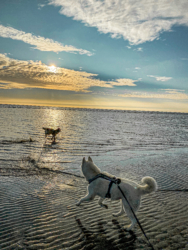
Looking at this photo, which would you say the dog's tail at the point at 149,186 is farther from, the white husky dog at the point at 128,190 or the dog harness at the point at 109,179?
the dog harness at the point at 109,179

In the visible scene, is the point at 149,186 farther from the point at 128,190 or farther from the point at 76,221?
the point at 76,221

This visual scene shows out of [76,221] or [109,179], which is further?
[76,221]

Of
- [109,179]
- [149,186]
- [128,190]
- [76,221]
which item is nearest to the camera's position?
[149,186]

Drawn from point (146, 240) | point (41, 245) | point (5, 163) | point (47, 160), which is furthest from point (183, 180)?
point (5, 163)

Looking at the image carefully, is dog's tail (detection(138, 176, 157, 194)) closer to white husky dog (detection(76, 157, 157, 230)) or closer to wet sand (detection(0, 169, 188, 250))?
white husky dog (detection(76, 157, 157, 230))

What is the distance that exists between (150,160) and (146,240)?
27.8 ft

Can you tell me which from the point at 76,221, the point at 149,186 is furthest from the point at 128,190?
the point at 76,221

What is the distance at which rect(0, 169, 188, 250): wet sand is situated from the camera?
3867mm

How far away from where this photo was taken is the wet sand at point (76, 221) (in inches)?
152

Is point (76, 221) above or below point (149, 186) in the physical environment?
below

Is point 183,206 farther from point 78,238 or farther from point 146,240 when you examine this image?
point 78,238

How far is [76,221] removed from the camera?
4598 mm

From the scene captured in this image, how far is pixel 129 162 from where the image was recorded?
11.4m

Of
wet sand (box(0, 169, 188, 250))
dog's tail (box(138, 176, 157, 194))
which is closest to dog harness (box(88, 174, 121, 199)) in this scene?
dog's tail (box(138, 176, 157, 194))
